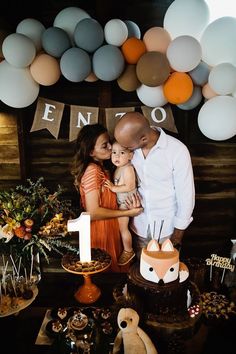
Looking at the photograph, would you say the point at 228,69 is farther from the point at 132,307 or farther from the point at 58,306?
the point at 58,306

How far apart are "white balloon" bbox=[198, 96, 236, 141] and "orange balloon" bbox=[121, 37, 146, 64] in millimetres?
692

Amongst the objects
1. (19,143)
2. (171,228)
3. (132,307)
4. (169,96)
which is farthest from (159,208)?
(19,143)

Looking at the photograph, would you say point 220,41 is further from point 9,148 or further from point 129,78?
point 9,148

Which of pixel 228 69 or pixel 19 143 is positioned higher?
pixel 228 69

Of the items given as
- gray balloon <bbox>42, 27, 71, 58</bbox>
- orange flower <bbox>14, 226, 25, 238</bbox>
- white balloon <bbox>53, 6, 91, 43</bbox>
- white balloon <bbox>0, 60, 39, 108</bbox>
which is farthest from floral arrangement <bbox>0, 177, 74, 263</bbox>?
white balloon <bbox>53, 6, 91, 43</bbox>

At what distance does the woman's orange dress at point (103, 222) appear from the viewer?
297 centimetres

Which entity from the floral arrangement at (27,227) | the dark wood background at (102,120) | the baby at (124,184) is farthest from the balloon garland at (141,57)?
the floral arrangement at (27,227)

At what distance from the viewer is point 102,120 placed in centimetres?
333

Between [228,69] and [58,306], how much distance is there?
7.03 ft

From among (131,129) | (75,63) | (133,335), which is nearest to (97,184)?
(131,129)

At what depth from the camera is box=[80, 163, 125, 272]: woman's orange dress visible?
2969 mm

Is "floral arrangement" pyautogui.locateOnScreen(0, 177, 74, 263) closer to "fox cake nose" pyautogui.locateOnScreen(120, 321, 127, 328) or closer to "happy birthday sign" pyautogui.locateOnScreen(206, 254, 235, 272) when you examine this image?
"fox cake nose" pyautogui.locateOnScreen(120, 321, 127, 328)

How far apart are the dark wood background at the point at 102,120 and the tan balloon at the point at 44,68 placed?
49cm

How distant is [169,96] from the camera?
110 inches
